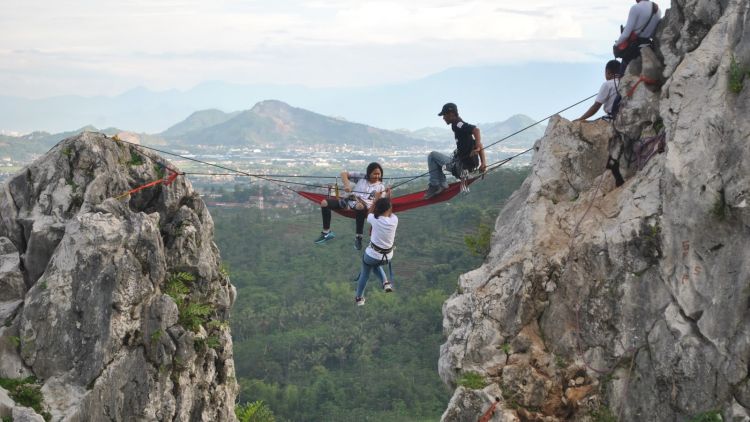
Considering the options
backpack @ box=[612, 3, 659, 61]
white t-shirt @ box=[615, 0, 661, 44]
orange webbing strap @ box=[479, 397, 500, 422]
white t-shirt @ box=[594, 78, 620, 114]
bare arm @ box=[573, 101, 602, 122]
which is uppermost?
white t-shirt @ box=[615, 0, 661, 44]

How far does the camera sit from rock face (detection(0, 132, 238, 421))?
11.6 m

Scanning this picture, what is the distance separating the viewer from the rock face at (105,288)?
38.0 feet

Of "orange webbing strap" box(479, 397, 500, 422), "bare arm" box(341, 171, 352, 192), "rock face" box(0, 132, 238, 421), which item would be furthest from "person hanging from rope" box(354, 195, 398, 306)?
"rock face" box(0, 132, 238, 421)

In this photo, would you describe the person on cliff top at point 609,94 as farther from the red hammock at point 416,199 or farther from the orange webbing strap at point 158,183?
the orange webbing strap at point 158,183

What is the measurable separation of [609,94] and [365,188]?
3901mm

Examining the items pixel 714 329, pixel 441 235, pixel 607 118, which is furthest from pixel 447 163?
pixel 441 235

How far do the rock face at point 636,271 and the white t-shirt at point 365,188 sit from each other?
96.5 inches

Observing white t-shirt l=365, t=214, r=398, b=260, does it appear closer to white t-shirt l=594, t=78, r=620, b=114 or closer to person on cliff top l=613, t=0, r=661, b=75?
white t-shirt l=594, t=78, r=620, b=114

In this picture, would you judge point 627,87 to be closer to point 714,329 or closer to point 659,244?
point 659,244

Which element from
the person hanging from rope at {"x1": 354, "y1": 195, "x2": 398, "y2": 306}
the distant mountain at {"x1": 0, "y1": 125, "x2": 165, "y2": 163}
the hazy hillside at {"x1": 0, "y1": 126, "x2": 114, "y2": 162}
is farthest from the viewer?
the hazy hillside at {"x1": 0, "y1": 126, "x2": 114, "y2": 162}

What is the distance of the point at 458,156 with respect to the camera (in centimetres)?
1158

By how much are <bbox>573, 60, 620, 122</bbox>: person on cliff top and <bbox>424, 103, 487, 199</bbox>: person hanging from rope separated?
1788 millimetres

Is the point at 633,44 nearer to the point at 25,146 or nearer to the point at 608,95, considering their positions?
A: the point at 608,95

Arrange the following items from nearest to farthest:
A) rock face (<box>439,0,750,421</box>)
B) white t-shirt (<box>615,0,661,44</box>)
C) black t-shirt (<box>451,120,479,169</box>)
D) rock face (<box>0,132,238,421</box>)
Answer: rock face (<box>439,0,750,421</box>), white t-shirt (<box>615,0,661,44</box>), black t-shirt (<box>451,120,479,169</box>), rock face (<box>0,132,238,421</box>)
